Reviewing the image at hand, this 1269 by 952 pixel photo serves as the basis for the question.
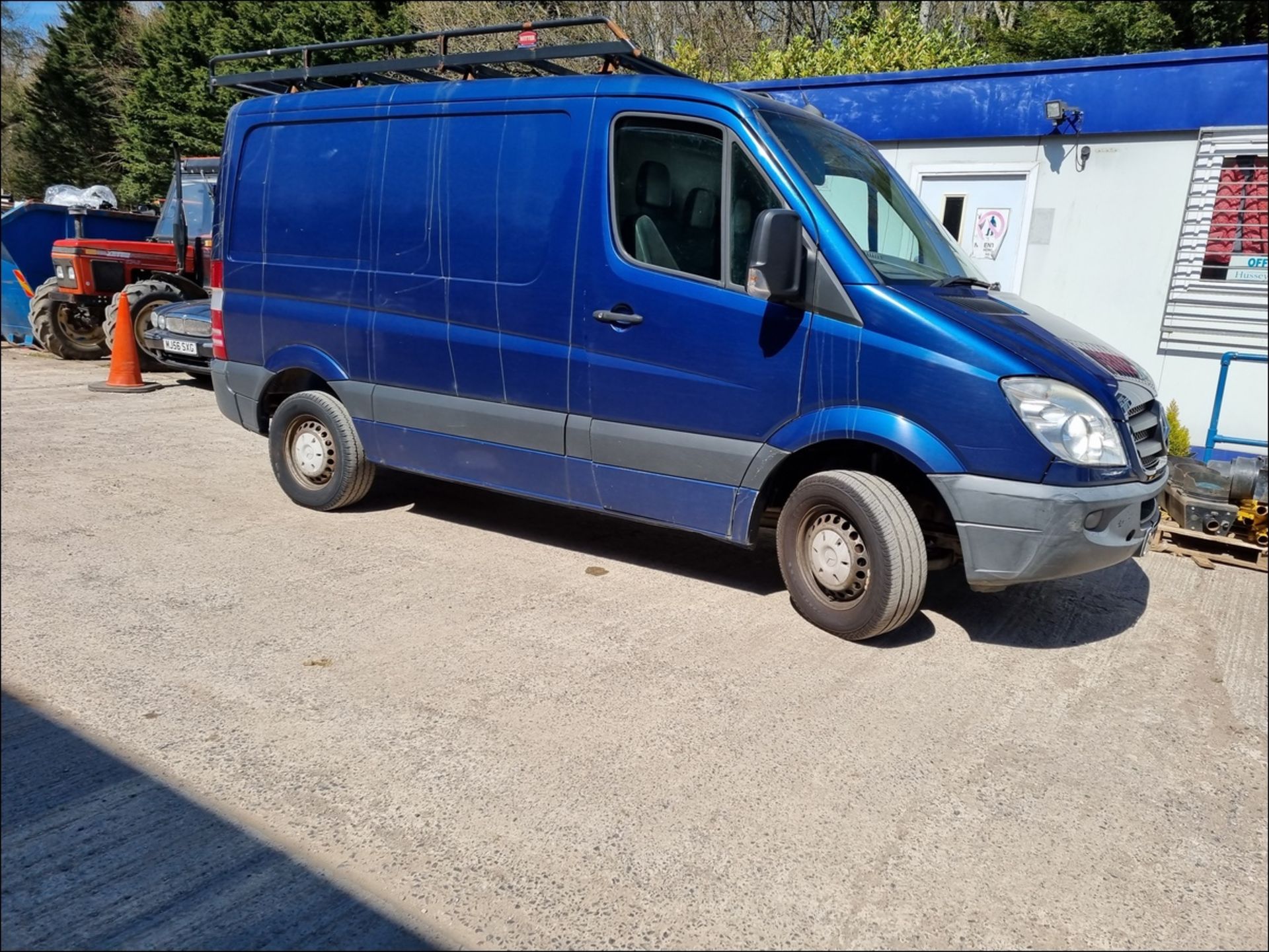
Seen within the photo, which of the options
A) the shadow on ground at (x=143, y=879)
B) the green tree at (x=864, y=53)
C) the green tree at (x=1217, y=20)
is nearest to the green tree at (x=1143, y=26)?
the green tree at (x=1217, y=20)

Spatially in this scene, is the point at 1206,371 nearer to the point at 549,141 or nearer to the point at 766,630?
the point at 766,630

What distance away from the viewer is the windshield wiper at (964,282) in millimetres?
4605

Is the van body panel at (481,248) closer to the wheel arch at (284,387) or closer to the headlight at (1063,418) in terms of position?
the wheel arch at (284,387)

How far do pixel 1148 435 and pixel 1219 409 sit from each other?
381 centimetres

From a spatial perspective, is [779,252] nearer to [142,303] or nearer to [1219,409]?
[1219,409]

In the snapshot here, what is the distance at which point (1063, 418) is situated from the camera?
12.9 feet

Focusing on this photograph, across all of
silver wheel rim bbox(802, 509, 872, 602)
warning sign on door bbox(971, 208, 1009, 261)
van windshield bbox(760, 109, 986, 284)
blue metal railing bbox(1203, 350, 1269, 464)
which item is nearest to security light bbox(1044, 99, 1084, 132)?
warning sign on door bbox(971, 208, 1009, 261)

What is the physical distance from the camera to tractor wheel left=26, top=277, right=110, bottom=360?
12586 mm

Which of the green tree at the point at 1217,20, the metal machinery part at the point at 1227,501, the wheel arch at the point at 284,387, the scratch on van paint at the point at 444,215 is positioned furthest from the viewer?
the green tree at the point at 1217,20

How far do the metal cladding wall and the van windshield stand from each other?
3697mm

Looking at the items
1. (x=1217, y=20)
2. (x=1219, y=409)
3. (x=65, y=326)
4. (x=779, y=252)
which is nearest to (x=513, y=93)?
(x=779, y=252)

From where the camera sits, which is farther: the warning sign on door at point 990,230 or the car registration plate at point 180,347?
the car registration plate at point 180,347

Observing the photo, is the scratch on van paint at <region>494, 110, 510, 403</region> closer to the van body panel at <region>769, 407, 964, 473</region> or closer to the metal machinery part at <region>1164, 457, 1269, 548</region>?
the van body panel at <region>769, 407, 964, 473</region>

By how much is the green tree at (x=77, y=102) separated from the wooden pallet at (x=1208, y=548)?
3110 centimetres
